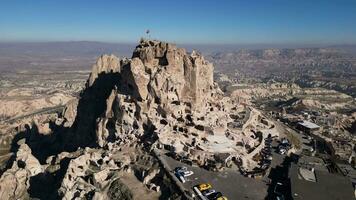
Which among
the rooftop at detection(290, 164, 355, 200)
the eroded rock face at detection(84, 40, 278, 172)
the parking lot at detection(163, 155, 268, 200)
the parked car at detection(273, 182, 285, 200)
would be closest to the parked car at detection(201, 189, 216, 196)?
the parking lot at detection(163, 155, 268, 200)

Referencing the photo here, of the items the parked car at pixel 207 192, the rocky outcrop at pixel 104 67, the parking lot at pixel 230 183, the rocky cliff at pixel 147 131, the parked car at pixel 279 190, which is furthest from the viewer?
the rocky outcrop at pixel 104 67

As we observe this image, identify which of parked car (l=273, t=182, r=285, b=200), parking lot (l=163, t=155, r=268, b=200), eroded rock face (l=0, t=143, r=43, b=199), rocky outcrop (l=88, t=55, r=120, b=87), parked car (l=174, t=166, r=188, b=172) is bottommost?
eroded rock face (l=0, t=143, r=43, b=199)

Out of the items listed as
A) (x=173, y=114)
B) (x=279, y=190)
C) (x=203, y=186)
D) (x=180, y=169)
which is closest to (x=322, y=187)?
(x=279, y=190)

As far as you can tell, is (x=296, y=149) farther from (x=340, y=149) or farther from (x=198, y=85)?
(x=198, y=85)

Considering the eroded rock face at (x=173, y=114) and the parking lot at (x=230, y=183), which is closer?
the parking lot at (x=230, y=183)

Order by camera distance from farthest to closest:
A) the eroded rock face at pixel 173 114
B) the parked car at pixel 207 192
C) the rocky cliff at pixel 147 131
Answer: the eroded rock face at pixel 173 114
the rocky cliff at pixel 147 131
the parked car at pixel 207 192

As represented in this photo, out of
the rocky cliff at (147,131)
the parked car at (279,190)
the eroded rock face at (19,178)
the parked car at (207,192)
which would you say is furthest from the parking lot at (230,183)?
the eroded rock face at (19,178)

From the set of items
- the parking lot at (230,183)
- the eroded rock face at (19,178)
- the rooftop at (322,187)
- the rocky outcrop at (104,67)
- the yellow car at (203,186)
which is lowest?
the eroded rock face at (19,178)

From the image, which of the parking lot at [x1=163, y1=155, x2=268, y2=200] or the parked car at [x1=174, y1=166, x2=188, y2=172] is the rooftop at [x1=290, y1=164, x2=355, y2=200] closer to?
the parking lot at [x1=163, y1=155, x2=268, y2=200]

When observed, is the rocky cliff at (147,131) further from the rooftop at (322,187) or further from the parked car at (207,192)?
the rooftop at (322,187)
